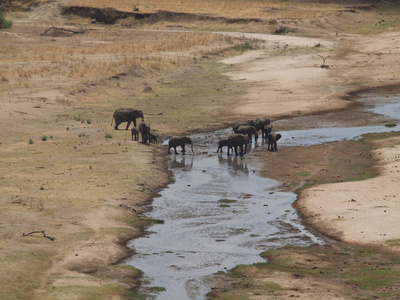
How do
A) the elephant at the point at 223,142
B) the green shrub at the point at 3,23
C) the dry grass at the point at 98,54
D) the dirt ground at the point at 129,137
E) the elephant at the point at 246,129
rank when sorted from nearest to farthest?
the dirt ground at the point at 129,137, the elephant at the point at 223,142, the elephant at the point at 246,129, the dry grass at the point at 98,54, the green shrub at the point at 3,23

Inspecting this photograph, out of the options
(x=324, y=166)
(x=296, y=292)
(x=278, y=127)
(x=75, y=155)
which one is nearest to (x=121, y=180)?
(x=75, y=155)

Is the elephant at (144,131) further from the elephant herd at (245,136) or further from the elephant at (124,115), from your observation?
the elephant herd at (245,136)

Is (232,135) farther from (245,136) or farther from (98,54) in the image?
(98,54)

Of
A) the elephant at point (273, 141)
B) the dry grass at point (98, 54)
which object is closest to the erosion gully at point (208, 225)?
the elephant at point (273, 141)

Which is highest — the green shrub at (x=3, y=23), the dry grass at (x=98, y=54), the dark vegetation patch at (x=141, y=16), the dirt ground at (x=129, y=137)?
the dark vegetation patch at (x=141, y=16)

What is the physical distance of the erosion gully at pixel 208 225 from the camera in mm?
21578

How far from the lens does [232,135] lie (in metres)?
38.2

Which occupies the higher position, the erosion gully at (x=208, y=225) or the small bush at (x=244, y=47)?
the small bush at (x=244, y=47)

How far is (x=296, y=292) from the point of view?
19266 mm

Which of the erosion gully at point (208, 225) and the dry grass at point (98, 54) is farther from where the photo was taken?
the dry grass at point (98, 54)

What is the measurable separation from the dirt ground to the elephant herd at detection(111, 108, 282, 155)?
79cm

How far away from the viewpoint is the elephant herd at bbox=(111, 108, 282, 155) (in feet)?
126

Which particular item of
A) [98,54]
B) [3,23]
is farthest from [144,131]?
[3,23]

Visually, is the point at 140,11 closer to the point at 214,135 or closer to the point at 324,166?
the point at 214,135
